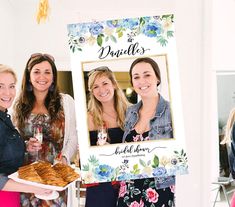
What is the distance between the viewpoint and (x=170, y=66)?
4.64 ft

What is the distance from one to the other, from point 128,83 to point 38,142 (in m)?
0.46

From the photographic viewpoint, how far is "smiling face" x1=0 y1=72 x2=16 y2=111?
1.49 metres

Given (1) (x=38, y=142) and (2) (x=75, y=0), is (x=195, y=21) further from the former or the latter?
(1) (x=38, y=142)

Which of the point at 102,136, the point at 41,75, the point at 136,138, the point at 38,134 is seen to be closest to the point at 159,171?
the point at 136,138

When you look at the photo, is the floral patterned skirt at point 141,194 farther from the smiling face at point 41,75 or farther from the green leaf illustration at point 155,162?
the smiling face at point 41,75

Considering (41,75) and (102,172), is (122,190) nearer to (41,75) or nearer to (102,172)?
(102,172)

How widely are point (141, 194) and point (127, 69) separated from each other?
1.83 ft

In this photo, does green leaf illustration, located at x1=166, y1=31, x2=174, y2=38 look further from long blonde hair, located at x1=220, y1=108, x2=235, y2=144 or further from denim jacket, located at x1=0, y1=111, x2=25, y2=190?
denim jacket, located at x1=0, y1=111, x2=25, y2=190

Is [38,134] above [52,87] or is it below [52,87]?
below

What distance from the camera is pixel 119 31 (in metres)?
1.42

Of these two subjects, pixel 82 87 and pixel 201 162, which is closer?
pixel 82 87

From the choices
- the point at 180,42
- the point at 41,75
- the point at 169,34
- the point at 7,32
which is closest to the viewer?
the point at 169,34

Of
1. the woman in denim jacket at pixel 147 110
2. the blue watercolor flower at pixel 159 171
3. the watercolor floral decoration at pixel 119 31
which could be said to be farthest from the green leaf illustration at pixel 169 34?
the blue watercolor flower at pixel 159 171

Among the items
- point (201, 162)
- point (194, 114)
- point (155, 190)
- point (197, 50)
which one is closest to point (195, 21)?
point (197, 50)
